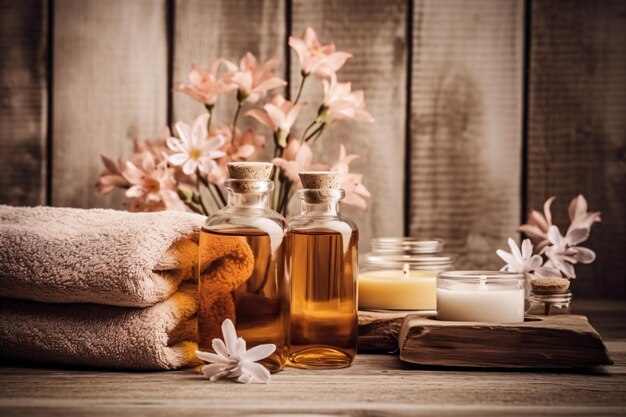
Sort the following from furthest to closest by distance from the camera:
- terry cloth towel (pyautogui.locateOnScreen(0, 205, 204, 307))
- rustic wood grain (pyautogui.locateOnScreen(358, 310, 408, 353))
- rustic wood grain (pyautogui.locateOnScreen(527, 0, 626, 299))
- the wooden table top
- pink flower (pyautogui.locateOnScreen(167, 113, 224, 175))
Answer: rustic wood grain (pyautogui.locateOnScreen(527, 0, 626, 299)) < pink flower (pyautogui.locateOnScreen(167, 113, 224, 175)) < rustic wood grain (pyautogui.locateOnScreen(358, 310, 408, 353)) < terry cloth towel (pyautogui.locateOnScreen(0, 205, 204, 307)) < the wooden table top

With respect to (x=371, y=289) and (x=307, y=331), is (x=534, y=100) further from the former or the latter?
(x=307, y=331)

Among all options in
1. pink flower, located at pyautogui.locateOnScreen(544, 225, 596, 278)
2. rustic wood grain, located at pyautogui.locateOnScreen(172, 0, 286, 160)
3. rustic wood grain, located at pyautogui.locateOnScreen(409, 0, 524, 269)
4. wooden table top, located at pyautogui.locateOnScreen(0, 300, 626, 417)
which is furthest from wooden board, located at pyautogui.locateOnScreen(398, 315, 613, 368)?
rustic wood grain, located at pyautogui.locateOnScreen(172, 0, 286, 160)

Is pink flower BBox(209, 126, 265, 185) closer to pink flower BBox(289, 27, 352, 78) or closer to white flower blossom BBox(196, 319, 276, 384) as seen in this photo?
pink flower BBox(289, 27, 352, 78)

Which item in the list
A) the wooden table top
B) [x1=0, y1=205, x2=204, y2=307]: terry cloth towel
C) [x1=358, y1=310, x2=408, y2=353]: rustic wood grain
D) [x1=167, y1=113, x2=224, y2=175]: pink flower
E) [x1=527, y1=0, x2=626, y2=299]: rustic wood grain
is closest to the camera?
the wooden table top

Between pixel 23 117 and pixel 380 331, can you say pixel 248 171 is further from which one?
pixel 23 117

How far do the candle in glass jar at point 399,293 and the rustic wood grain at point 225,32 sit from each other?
529 millimetres

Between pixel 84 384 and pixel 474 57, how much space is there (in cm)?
90

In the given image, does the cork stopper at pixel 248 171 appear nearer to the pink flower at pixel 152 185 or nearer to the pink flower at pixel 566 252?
the pink flower at pixel 152 185

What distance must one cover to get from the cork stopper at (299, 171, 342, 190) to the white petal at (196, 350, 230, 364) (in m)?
0.22

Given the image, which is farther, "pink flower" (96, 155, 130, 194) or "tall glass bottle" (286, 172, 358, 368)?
"pink flower" (96, 155, 130, 194)

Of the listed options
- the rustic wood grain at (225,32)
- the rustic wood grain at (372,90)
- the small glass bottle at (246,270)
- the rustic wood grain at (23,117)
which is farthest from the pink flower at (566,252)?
the rustic wood grain at (23,117)

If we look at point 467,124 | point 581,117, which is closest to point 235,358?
point 467,124

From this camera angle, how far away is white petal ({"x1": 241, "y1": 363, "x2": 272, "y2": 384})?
2.69 ft

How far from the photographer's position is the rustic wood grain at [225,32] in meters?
1.39
